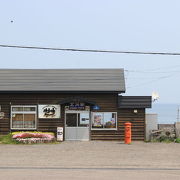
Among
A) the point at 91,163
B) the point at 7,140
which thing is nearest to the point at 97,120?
the point at 7,140

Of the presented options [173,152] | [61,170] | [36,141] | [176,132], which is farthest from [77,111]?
[61,170]

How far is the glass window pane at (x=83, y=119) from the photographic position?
3228 cm

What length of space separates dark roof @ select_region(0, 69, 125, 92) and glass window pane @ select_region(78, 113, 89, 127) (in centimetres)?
188

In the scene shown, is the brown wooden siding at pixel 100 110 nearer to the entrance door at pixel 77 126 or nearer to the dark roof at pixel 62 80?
the entrance door at pixel 77 126

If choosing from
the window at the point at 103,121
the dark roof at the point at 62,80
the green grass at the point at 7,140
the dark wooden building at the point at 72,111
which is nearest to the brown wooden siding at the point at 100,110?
the dark wooden building at the point at 72,111

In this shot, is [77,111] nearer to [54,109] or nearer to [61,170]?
[54,109]

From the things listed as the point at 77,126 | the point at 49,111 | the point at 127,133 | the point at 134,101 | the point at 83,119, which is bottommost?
the point at 127,133

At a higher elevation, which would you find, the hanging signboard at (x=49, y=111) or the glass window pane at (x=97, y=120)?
the hanging signboard at (x=49, y=111)

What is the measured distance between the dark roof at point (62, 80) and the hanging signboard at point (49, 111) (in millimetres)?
1298

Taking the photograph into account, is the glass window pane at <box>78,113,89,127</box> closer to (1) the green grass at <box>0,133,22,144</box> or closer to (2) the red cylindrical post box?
(2) the red cylindrical post box

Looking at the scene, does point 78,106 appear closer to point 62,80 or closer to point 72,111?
point 72,111

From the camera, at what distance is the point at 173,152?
24031mm

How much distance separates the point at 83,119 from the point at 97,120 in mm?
980

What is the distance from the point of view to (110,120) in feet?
106
